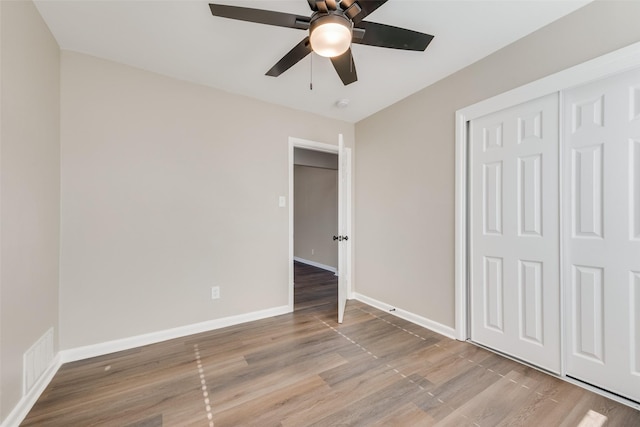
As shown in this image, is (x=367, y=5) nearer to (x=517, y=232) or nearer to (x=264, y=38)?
(x=264, y=38)

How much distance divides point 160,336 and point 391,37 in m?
2.96

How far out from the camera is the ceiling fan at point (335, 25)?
4.15 feet

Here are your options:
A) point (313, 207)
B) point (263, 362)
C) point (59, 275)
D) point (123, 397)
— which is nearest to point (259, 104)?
point (59, 275)

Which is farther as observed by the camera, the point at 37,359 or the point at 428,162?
the point at 428,162

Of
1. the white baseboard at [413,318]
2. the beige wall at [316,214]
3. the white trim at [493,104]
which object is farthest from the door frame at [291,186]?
the beige wall at [316,214]

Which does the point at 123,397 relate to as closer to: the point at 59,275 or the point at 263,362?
the point at 263,362

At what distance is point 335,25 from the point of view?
126 centimetres

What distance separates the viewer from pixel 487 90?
2.18m

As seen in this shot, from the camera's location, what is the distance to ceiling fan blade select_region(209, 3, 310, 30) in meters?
1.33

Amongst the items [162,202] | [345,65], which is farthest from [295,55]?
[162,202]

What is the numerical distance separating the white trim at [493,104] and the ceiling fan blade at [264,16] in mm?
1652

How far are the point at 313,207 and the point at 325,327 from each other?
371 centimetres

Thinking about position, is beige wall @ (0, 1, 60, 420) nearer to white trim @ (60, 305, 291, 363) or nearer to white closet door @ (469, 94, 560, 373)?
white trim @ (60, 305, 291, 363)

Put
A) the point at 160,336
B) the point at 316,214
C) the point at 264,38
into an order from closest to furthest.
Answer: the point at 264,38 → the point at 160,336 → the point at 316,214
